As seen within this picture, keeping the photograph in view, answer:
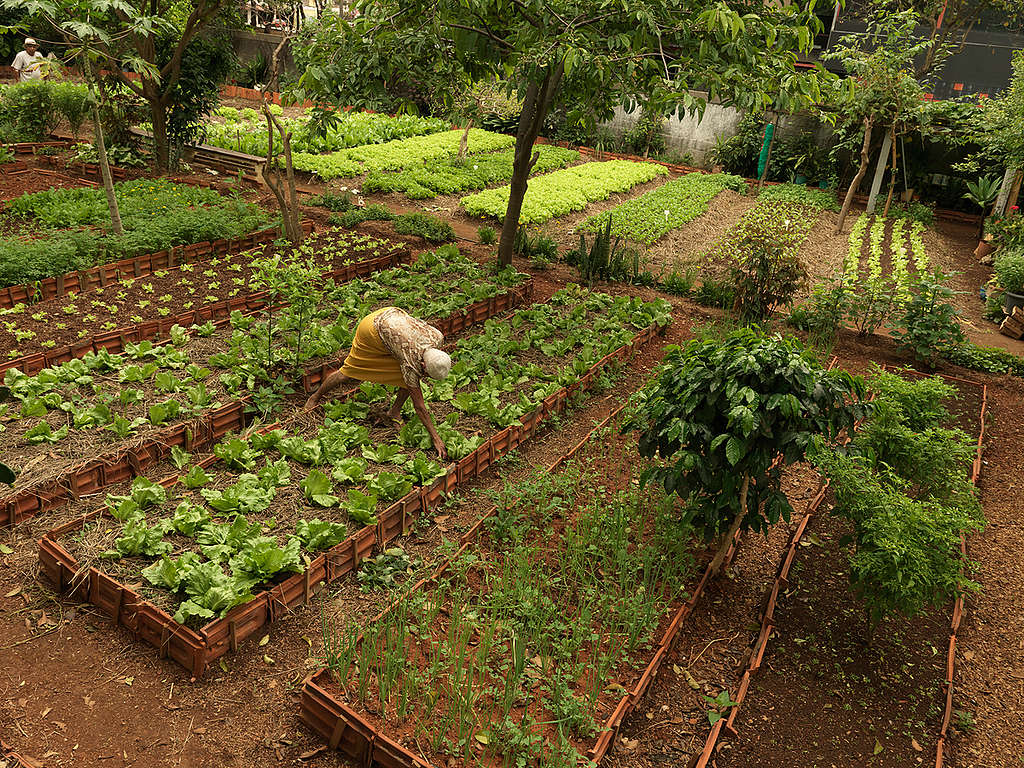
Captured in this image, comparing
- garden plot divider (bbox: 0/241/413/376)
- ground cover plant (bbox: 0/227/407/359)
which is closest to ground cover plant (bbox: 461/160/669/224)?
ground cover plant (bbox: 0/227/407/359)

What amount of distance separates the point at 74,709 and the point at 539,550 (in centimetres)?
295

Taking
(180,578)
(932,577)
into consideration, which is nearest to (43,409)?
(180,578)

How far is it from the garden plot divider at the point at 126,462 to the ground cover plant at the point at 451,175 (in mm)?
8798

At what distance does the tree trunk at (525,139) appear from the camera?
10148 mm

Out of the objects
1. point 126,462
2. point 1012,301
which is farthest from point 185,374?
point 1012,301

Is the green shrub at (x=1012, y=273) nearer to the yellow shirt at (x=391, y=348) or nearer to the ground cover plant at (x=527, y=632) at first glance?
the ground cover plant at (x=527, y=632)

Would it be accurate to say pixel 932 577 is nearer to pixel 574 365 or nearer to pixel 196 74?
pixel 574 365

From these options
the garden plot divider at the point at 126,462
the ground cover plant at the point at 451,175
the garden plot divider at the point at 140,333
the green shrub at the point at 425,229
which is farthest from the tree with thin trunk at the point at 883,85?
the garden plot divider at the point at 126,462

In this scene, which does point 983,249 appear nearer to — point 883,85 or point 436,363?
point 883,85

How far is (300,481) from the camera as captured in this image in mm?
5551

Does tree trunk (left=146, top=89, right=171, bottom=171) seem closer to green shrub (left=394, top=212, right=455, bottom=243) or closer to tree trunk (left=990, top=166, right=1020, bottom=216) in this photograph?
green shrub (left=394, top=212, right=455, bottom=243)

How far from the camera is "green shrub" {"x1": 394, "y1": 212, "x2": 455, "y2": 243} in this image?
40.0 ft

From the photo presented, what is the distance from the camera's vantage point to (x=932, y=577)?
4.44 metres

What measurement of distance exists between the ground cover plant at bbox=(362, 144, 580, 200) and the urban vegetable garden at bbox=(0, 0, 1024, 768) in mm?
3989
